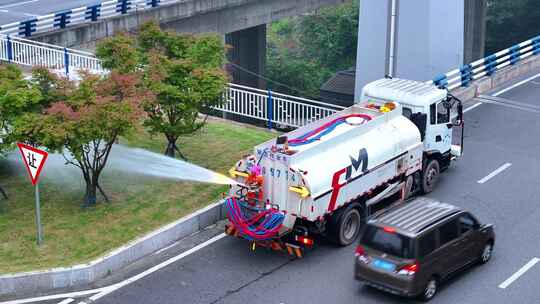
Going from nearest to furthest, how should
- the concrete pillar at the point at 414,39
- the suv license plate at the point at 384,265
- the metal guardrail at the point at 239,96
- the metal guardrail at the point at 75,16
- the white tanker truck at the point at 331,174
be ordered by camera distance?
1. the suv license plate at the point at 384,265
2. the white tanker truck at the point at 331,174
3. the metal guardrail at the point at 239,96
4. the concrete pillar at the point at 414,39
5. the metal guardrail at the point at 75,16

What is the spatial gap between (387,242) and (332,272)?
1852mm

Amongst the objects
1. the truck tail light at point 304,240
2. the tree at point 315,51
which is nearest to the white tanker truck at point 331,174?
the truck tail light at point 304,240

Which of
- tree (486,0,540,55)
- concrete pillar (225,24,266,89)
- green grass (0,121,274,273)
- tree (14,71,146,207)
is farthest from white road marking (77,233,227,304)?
tree (486,0,540,55)

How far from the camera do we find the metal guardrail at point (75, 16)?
32062mm

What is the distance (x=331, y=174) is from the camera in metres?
16.6

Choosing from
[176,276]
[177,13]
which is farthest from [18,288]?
[177,13]

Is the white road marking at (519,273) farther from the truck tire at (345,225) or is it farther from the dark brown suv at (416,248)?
the truck tire at (345,225)

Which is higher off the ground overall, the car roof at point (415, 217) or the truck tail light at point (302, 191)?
the truck tail light at point (302, 191)

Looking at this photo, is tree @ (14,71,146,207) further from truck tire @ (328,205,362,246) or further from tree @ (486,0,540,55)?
tree @ (486,0,540,55)

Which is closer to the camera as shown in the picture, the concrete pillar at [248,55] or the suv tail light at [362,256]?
the suv tail light at [362,256]

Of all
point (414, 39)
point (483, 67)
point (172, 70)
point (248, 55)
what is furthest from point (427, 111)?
point (248, 55)

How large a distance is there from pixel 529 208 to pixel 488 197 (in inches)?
39.8

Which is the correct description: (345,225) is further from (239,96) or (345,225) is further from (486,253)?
(239,96)

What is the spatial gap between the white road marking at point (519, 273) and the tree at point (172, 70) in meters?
7.82
